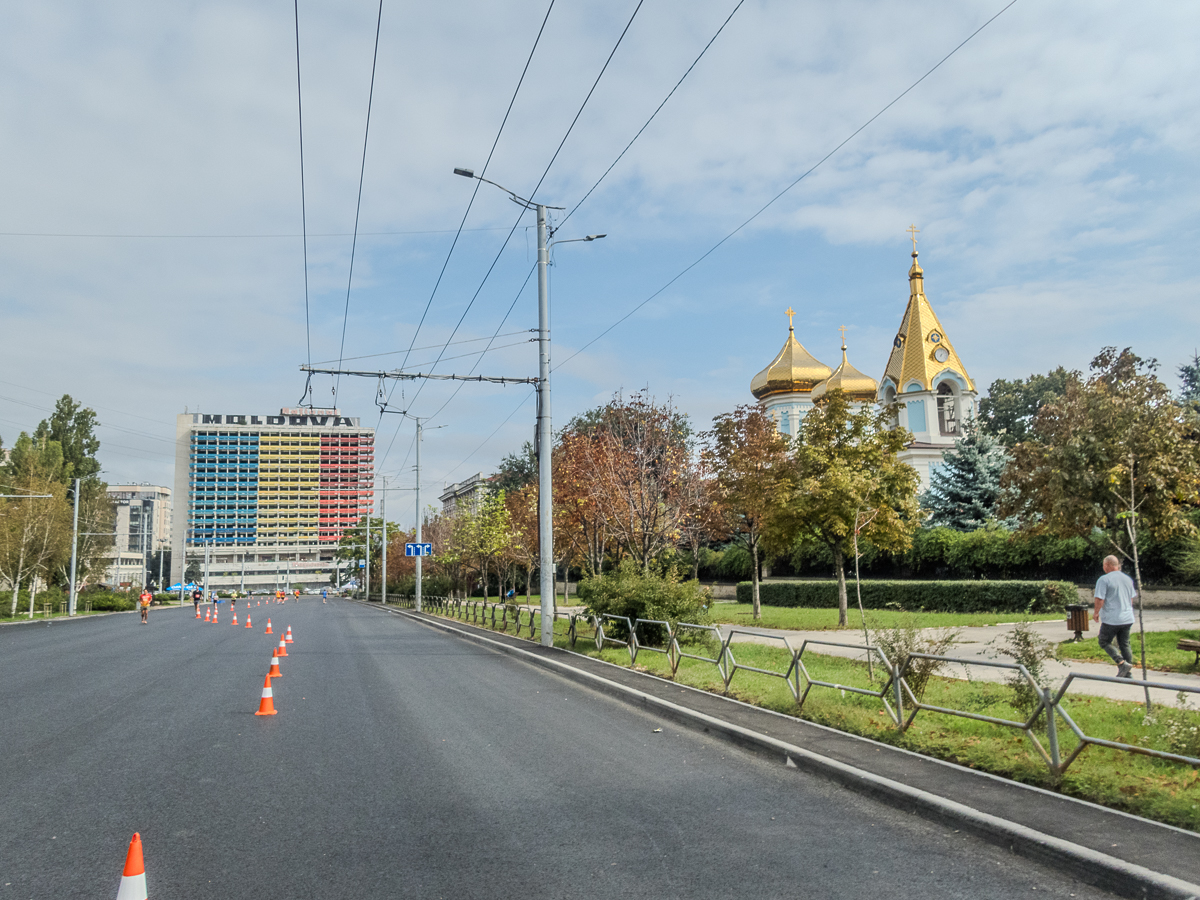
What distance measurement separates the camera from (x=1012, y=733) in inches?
325

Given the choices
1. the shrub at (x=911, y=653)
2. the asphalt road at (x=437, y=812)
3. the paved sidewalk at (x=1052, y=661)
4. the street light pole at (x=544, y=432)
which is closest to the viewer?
the asphalt road at (x=437, y=812)

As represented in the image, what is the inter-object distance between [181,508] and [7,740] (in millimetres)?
174232

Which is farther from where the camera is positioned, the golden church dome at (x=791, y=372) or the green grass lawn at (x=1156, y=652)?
the golden church dome at (x=791, y=372)

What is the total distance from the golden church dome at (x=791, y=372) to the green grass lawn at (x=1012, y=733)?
162 feet

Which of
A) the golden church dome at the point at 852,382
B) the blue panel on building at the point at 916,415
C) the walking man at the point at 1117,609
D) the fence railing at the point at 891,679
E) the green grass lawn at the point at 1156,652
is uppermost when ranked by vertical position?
the golden church dome at the point at 852,382

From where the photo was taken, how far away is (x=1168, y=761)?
6828 mm

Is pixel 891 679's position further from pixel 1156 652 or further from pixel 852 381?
pixel 852 381

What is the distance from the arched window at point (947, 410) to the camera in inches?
2151

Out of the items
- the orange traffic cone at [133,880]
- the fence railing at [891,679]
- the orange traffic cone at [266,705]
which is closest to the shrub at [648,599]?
the fence railing at [891,679]

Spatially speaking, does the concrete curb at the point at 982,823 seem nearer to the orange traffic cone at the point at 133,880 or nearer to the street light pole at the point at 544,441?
the orange traffic cone at the point at 133,880

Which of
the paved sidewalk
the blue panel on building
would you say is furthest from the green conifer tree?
the blue panel on building

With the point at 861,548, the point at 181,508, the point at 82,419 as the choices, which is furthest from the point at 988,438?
the point at 181,508

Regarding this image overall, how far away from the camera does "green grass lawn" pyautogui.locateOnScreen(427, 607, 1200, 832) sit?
244 inches

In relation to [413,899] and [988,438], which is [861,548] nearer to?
[988,438]
